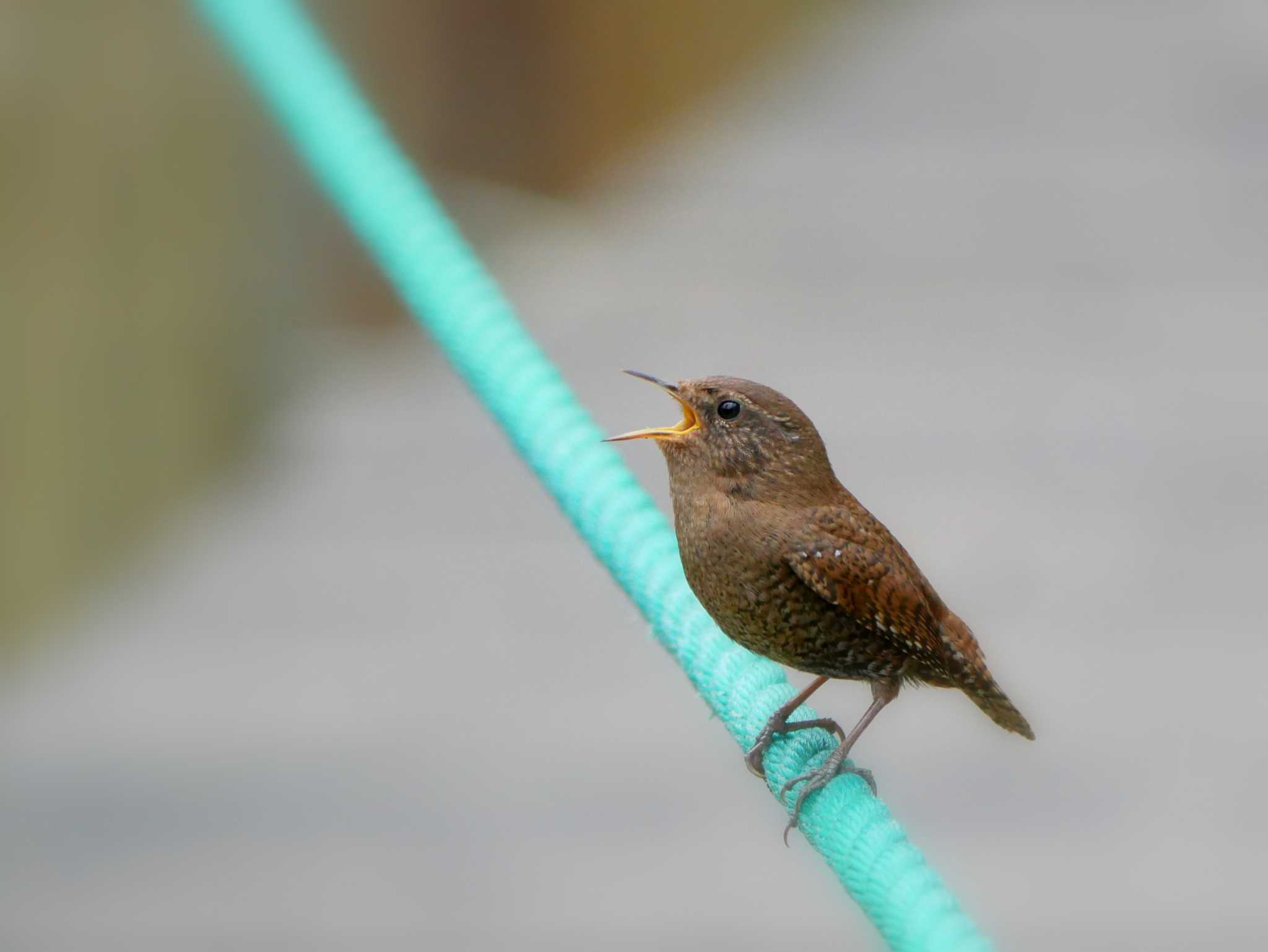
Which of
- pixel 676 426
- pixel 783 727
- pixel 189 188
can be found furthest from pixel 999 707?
pixel 189 188

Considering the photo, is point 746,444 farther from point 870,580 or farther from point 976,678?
point 976,678

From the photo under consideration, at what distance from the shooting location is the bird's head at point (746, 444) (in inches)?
77.4

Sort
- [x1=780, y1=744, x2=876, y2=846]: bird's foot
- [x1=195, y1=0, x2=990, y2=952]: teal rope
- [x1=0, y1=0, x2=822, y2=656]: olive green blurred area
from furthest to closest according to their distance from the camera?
[x1=0, y1=0, x2=822, y2=656]: olive green blurred area → [x1=780, y1=744, x2=876, y2=846]: bird's foot → [x1=195, y1=0, x2=990, y2=952]: teal rope

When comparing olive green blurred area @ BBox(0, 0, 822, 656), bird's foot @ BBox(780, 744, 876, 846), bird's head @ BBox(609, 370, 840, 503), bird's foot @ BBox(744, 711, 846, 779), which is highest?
olive green blurred area @ BBox(0, 0, 822, 656)

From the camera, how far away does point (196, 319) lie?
384 cm

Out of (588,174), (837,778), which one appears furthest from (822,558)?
(588,174)

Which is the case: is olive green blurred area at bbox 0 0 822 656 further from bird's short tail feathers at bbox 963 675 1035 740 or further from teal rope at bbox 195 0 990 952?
bird's short tail feathers at bbox 963 675 1035 740

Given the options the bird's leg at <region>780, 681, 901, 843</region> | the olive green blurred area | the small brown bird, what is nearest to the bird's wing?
the small brown bird

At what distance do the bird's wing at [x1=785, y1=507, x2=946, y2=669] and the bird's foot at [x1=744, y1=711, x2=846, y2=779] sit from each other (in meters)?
0.16

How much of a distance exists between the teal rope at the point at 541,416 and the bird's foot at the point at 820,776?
0.02 m

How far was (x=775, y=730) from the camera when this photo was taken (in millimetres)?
2064

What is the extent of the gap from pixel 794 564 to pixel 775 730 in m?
0.26

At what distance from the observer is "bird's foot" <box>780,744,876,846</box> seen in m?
1.87

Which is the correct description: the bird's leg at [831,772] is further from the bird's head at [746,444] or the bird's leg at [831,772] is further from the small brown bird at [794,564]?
the bird's head at [746,444]
